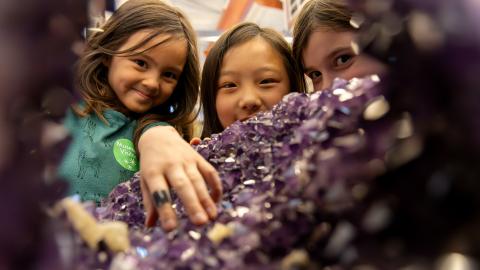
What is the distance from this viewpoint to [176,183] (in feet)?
1.05

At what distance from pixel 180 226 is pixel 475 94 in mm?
172

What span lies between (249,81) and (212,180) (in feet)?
2.07

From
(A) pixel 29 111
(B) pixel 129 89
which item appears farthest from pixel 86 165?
(A) pixel 29 111

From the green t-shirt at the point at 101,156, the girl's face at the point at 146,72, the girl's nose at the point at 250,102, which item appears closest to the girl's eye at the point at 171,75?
the girl's face at the point at 146,72

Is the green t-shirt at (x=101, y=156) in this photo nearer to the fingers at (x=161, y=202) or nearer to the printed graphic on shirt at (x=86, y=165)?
the printed graphic on shirt at (x=86, y=165)

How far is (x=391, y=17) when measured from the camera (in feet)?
0.64

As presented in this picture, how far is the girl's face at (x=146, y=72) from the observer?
1062mm

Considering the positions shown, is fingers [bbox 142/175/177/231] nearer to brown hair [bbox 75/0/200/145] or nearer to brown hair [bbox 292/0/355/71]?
brown hair [bbox 292/0/355/71]

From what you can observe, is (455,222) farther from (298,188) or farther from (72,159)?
(72,159)

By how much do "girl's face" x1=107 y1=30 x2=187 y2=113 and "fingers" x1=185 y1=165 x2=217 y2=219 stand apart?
74cm

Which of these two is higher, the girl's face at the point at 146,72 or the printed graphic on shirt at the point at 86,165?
the girl's face at the point at 146,72

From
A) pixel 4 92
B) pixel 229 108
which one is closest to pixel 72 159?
pixel 229 108

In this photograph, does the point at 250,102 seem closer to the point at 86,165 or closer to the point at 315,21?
the point at 315,21

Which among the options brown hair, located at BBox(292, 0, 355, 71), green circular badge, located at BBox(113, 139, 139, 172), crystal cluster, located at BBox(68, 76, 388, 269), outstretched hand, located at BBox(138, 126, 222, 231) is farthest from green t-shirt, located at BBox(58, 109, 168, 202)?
crystal cluster, located at BBox(68, 76, 388, 269)
